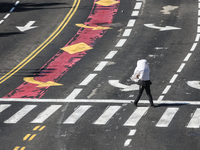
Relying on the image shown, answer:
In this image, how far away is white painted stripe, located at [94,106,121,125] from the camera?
1459cm

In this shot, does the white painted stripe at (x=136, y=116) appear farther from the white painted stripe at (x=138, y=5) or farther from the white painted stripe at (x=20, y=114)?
the white painted stripe at (x=138, y=5)

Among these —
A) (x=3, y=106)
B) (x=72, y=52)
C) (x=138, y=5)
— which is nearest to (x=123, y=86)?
(x=3, y=106)

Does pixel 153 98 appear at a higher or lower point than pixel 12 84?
lower

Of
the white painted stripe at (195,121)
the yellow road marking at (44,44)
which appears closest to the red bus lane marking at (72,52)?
the yellow road marking at (44,44)

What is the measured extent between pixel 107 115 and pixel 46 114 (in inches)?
87.7

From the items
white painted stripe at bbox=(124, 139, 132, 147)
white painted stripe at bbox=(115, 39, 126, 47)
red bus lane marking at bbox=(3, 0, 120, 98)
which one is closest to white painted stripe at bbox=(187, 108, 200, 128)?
white painted stripe at bbox=(124, 139, 132, 147)

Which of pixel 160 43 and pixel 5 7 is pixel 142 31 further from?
pixel 5 7

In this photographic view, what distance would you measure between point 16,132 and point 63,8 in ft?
63.3

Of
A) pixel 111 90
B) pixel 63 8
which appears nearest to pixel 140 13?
pixel 63 8

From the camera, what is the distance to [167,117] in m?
14.7

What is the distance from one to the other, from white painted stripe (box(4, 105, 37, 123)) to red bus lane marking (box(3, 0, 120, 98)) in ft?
4.12

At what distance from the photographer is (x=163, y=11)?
29719 mm

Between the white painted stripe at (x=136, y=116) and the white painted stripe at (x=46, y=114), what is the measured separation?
2.90m

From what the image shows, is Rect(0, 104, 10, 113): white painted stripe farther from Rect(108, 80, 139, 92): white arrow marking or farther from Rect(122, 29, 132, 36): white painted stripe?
Rect(122, 29, 132, 36): white painted stripe
